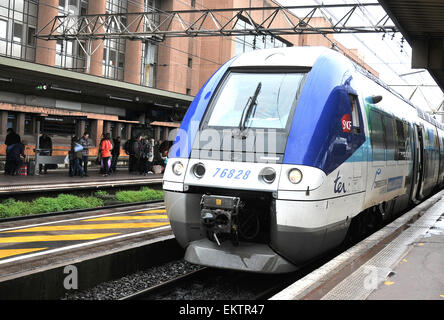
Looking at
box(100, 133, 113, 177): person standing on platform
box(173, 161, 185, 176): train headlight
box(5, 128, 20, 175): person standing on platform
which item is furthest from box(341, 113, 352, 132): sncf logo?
box(100, 133, 113, 177): person standing on platform

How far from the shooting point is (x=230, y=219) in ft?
18.1

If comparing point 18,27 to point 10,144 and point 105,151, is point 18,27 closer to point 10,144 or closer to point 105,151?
point 105,151

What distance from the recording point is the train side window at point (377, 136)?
24.7 ft

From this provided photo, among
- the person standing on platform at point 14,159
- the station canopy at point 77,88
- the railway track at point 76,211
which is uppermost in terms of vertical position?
the station canopy at point 77,88

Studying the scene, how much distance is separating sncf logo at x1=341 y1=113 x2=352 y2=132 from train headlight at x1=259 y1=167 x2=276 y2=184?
1268mm

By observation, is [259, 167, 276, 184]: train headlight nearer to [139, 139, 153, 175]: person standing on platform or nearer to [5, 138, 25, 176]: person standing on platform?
[5, 138, 25, 176]: person standing on platform

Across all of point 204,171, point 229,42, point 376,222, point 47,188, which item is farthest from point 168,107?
point 229,42

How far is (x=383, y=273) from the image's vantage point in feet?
17.3

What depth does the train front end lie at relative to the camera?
5539mm

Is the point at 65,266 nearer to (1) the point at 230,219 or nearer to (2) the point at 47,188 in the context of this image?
(1) the point at 230,219

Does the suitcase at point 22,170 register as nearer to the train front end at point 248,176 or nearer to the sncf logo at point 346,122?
the train front end at point 248,176

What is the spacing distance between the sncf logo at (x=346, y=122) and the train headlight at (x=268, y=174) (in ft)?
4.16

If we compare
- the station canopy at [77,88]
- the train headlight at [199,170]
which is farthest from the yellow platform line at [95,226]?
the station canopy at [77,88]

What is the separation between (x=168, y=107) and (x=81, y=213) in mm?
12520
